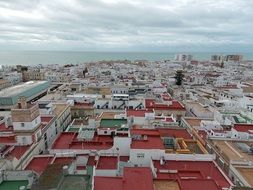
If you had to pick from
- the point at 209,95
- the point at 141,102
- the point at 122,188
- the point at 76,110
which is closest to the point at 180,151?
the point at 122,188

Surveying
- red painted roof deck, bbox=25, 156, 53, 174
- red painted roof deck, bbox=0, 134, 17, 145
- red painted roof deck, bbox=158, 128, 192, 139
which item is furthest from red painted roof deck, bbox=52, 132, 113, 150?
red painted roof deck, bbox=158, 128, 192, 139

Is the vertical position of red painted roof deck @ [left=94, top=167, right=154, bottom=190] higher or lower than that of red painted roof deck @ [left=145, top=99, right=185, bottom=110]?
higher

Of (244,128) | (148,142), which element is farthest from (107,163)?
(244,128)

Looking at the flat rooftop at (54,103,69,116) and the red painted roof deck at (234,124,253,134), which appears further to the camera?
the flat rooftop at (54,103,69,116)

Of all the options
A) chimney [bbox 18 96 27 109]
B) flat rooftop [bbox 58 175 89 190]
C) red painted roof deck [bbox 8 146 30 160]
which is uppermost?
chimney [bbox 18 96 27 109]

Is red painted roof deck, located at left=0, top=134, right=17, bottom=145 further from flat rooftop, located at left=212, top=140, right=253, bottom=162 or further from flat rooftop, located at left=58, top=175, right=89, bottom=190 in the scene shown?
flat rooftop, located at left=212, top=140, right=253, bottom=162

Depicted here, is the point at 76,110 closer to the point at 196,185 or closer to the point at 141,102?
the point at 141,102

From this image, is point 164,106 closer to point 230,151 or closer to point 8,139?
point 230,151
